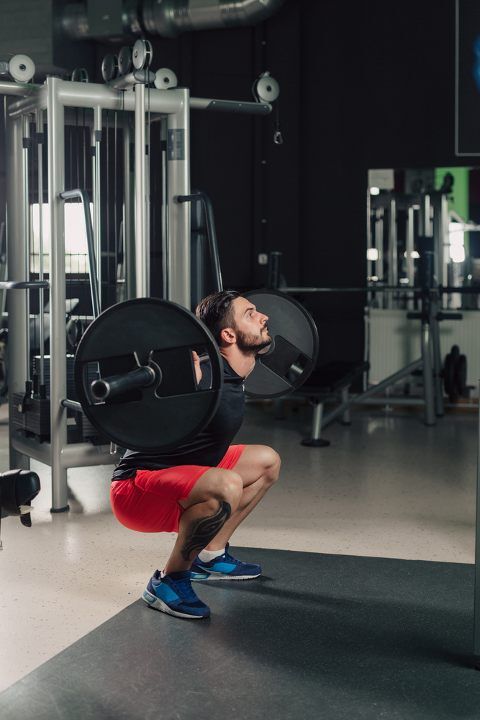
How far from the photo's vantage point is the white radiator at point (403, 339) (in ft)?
23.5

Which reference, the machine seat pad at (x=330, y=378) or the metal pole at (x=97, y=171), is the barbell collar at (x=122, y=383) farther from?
the machine seat pad at (x=330, y=378)

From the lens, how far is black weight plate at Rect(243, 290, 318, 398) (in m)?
2.88

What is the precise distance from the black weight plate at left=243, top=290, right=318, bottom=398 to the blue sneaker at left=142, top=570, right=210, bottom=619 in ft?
1.98

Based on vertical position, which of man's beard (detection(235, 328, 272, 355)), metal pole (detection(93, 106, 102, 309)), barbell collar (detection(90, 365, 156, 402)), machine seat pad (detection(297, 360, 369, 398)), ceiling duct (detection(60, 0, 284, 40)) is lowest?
machine seat pad (detection(297, 360, 369, 398))

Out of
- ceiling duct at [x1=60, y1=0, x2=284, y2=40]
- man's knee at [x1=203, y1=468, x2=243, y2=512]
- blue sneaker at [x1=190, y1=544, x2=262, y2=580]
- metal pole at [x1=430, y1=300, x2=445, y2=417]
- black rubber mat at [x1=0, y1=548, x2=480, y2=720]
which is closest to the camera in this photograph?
black rubber mat at [x1=0, y1=548, x2=480, y2=720]

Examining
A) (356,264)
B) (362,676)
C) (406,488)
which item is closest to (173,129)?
(406,488)

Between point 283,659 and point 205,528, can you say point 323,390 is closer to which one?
point 205,528

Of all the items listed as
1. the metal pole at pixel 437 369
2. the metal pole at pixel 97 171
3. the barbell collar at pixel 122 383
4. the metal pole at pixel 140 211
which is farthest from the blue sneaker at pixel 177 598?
the metal pole at pixel 437 369

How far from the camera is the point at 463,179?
23.8 ft

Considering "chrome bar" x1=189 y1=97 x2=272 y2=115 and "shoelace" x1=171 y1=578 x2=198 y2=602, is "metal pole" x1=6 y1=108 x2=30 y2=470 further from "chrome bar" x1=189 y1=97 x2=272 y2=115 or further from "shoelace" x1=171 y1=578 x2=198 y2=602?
"shoelace" x1=171 y1=578 x2=198 y2=602

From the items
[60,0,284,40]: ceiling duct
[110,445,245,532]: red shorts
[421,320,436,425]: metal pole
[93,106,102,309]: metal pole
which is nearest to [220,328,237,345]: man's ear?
[110,445,245,532]: red shorts

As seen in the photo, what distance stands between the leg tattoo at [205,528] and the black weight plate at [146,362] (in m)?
0.48

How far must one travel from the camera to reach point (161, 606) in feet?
8.93

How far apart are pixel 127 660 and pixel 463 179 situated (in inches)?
224
